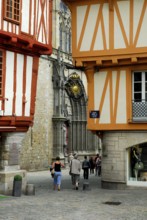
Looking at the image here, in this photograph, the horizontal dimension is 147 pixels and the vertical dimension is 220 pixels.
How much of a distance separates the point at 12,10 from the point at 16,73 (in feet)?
7.35

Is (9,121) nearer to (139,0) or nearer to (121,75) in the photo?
(121,75)

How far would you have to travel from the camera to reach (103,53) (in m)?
15.4

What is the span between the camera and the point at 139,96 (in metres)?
15.1

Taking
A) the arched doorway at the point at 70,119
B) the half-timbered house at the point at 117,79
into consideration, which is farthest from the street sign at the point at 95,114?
the arched doorway at the point at 70,119

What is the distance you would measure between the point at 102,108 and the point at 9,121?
388 centimetres

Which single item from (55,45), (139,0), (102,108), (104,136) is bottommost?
(104,136)

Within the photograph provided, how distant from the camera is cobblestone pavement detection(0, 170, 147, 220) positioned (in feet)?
32.6

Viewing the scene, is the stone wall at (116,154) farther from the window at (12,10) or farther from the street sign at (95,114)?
the window at (12,10)

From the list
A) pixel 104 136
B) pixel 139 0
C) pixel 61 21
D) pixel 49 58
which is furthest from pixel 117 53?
pixel 61 21

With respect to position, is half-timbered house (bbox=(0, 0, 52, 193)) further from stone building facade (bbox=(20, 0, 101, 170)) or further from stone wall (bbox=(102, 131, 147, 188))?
stone building facade (bbox=(20, 0, 101, 170))

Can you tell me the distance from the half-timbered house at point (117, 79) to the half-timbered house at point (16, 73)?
6.34 ft

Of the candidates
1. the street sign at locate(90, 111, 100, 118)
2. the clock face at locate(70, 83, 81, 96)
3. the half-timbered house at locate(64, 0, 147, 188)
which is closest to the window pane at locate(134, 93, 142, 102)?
the half-timbered house at locate(64, 0, 147, 188)

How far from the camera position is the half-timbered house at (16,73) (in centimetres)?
1377

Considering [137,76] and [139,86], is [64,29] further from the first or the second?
[139,86]
